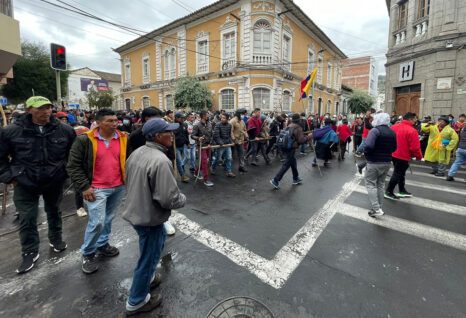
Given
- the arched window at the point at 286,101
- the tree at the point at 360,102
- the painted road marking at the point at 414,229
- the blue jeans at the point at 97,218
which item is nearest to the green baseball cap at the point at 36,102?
the blue jeans at the point at 97,218

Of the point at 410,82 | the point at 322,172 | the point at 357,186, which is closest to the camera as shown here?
the point at 357,186

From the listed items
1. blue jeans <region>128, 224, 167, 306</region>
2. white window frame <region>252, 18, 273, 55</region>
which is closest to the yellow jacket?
blue jeans <region>128, 224, 167, 306</region>

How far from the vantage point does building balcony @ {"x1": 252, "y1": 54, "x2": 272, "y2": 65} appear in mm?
18078

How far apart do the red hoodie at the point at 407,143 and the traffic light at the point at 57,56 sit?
993 centimetres

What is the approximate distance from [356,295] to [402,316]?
398mm

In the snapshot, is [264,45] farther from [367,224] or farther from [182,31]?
[367,224]

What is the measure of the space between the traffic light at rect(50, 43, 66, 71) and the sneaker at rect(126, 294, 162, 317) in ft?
27.2

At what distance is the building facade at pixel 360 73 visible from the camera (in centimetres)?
5641

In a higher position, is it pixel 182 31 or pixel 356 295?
pixel 182 31

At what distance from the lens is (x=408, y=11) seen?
1427 cm

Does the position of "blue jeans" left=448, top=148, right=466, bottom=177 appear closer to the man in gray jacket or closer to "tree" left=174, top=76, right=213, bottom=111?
the man in gray jacket

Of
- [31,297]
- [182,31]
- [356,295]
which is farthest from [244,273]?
[182,31]

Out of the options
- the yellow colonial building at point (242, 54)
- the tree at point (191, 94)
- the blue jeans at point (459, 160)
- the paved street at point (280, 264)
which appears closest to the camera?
the paved street at point (280, 264)

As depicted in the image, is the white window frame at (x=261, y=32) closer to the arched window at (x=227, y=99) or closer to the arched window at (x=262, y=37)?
the arched window at (x=262, y=37)
